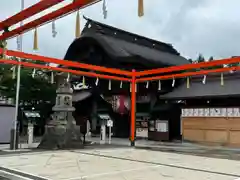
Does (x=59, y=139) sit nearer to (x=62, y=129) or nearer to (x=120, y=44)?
(x=62, y=129)

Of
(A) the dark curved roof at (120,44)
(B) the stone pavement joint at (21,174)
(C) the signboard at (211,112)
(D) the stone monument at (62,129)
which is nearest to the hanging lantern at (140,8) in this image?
(B) the stone pavement joint at (21,174)

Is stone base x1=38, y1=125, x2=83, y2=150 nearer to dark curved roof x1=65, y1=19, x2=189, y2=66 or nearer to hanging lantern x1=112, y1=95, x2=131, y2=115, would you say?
hanging lantern x1=112, y1=95, x2=131, y2=115

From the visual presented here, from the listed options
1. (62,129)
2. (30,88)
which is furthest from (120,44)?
(62,129)

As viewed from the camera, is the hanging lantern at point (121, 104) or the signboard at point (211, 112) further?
the hanging lantern at point (121, 104)

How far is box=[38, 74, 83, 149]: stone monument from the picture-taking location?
602 inches

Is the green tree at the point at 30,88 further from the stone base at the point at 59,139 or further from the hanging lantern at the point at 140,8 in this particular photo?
the hanging lantern at the point at 140,8

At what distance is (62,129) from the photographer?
15.4 metres

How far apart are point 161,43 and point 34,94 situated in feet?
41.8

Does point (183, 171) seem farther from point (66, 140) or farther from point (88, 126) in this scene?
point (88, 126)

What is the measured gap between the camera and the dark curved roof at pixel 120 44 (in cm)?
2347

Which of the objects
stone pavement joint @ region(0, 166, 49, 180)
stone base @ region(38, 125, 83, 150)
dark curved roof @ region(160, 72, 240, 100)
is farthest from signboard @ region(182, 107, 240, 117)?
stone pavement joint @ region(0, 166, 49, 180)

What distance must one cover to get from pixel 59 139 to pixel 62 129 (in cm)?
50

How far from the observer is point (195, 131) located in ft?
64.9

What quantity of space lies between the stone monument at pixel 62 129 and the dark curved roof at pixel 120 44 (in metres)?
7.36
